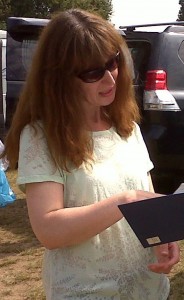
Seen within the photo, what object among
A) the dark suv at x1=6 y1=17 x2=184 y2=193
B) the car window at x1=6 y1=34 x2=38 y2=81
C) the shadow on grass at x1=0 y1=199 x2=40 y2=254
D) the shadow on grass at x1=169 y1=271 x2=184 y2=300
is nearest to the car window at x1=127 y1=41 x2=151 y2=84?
the dark suv at x1=6 y1=17 x2=184 y2=193

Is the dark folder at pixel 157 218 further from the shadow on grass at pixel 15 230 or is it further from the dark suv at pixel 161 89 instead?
the dark suv at pixel 161 89

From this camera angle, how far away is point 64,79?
1.58 m

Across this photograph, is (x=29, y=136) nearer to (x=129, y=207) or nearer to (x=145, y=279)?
(x=129, y=207)

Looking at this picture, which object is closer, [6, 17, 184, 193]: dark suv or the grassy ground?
the grassy ground

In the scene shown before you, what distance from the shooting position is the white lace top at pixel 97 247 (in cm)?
157

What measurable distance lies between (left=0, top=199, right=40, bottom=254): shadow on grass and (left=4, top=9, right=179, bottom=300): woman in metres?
3.05

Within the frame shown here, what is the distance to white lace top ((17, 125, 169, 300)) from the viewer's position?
157cm

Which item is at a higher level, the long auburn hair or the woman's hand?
the long auburn hair

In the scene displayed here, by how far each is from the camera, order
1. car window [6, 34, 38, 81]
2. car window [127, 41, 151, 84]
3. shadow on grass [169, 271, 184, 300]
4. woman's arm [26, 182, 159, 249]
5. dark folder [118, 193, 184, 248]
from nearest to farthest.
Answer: dark folder [118, 193, 184, 248]
woman's arm [26, 182, 159, 249]
shadow on grass [169, 271, 184, 300]
car window [127, 41, 151, 84]
car window [6, 34, 38, 81]

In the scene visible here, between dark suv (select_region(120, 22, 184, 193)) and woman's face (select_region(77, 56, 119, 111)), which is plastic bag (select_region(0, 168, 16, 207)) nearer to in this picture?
dark suv (select_region(120, 22, 184, 193))

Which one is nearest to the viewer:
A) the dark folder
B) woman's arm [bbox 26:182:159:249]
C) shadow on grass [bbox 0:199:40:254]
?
the dark folder

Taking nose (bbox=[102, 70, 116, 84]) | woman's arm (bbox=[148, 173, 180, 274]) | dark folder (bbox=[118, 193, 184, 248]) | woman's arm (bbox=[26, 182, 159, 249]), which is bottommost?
woman's arm (bbox=[148, 173, 180, 274])

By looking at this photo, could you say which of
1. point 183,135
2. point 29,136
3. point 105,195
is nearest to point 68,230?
point 105,195

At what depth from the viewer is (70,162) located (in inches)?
62.3
